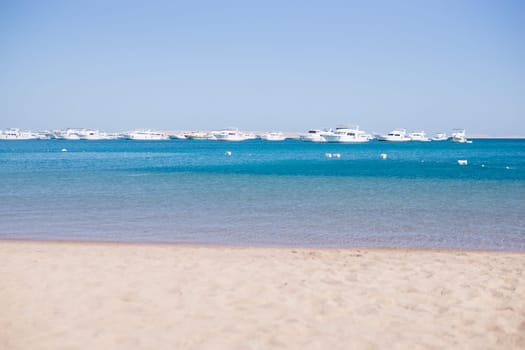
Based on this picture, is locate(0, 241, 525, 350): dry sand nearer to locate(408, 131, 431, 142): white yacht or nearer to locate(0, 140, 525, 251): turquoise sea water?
locate(0, 140, 525, 251): turquoise sea water

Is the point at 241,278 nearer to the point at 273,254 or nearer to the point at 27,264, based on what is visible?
the point at 273,254

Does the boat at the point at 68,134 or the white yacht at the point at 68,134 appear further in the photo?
the white yacht at the point at 68,134

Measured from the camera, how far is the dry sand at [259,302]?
6.05m

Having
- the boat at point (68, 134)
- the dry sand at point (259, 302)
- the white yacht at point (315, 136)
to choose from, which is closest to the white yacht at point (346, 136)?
the white yacht at point (315, 136)

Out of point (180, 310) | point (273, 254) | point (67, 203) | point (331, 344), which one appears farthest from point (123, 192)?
point (331, 344)

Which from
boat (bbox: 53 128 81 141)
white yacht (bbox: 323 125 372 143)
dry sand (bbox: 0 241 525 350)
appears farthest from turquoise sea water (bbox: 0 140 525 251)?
boat (bbox: 53 128 81 141)

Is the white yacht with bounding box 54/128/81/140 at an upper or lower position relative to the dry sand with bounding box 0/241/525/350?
upper

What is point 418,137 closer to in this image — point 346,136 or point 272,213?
point 346,136

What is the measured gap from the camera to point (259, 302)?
7.32 meters

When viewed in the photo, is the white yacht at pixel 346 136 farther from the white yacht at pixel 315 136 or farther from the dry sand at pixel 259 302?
the dry sand at pixel 259 302

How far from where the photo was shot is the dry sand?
605cm

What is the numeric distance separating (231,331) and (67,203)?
17.9m

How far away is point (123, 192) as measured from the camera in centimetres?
2714

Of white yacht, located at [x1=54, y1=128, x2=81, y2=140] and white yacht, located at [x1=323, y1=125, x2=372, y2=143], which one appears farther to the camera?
white yacht, located at [x1=54, y1=128, x2=81, y2=140]
